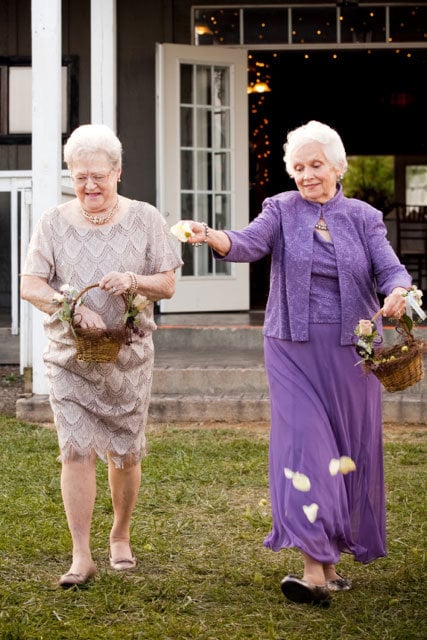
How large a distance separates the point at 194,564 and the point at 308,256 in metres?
1.26

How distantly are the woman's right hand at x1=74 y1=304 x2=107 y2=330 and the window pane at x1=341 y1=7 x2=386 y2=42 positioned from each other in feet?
23.4

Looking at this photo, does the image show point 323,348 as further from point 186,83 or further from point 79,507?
point 186,83

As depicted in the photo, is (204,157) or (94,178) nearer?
(94,178)

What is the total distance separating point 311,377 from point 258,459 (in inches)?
94.5

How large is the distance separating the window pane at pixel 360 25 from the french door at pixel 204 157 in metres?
0.94

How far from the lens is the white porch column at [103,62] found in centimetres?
873

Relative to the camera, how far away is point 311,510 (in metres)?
3.95

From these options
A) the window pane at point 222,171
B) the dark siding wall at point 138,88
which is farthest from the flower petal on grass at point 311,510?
the dark siding wall at point 138,88

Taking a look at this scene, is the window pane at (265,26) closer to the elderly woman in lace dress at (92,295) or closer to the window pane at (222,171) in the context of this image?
the window pane at (222,171)

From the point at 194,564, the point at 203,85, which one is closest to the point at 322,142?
the point at 194,564

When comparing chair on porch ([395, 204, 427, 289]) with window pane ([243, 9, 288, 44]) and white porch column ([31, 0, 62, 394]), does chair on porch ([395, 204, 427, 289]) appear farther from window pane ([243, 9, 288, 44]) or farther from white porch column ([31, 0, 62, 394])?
white porch column ([31, 0, 62, 394])

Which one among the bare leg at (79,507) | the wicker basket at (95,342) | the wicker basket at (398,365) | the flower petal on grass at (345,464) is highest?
the wicker basket at (95,342)

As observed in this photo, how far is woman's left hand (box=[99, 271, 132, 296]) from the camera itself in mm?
3932

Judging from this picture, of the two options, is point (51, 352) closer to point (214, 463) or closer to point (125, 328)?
point (125, 328)
